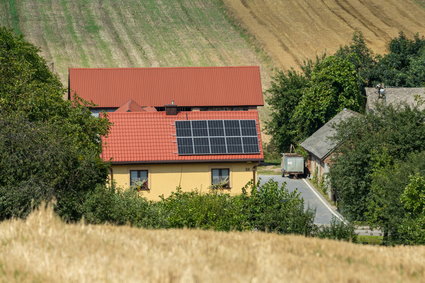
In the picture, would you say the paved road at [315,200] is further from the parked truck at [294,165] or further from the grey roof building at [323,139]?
the grey roof building at [323,139]

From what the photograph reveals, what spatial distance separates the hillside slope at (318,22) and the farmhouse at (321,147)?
30.0 meters

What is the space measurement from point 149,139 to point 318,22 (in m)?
63.9

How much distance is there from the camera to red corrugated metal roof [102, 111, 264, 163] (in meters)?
46.4

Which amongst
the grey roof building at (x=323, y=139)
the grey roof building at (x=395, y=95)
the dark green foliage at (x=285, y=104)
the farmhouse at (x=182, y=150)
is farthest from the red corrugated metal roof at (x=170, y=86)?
the farmhouse at (x=182, y=150)

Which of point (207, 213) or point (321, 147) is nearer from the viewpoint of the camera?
point (207, 213)

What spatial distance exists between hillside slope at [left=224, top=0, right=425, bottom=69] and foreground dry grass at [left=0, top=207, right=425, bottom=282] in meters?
77.1

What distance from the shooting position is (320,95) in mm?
70938

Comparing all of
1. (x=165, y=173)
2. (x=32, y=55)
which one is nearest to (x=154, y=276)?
(x=165, y=173)

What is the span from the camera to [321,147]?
61.6 meters

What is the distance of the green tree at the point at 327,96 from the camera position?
233 ft

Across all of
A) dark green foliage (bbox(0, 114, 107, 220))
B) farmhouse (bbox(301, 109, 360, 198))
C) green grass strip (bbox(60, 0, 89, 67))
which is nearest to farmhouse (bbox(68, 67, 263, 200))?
dark green foliage (bbox(0, 114, 107, 220))

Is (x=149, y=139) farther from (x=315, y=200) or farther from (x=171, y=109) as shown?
(x=315, y=200)

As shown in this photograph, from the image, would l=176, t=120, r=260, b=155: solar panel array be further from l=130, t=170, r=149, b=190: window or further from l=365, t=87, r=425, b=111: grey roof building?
l=365, t=87, r=425, b=111: grey roof building

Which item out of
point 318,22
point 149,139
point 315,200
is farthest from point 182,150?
point 318,22
